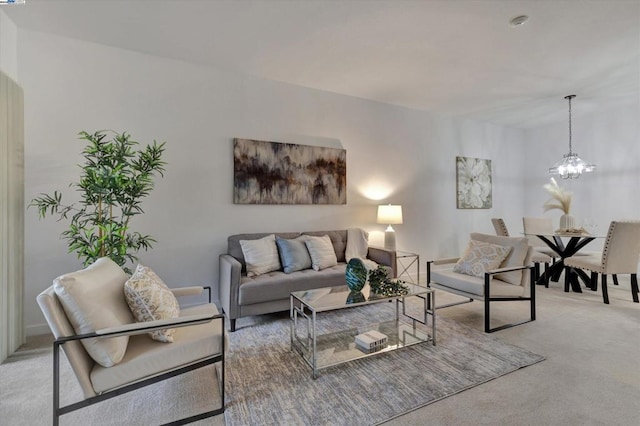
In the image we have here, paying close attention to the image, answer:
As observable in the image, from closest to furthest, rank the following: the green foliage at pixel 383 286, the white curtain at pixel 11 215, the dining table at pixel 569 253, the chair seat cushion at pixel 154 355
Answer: the chair seat cushion at pixel 154 355, the white curtain at pixel 11 215, the green foliage at pixel 383 286, the dining table at pixel 569 253

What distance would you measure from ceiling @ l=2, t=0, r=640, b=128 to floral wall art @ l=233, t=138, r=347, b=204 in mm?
921

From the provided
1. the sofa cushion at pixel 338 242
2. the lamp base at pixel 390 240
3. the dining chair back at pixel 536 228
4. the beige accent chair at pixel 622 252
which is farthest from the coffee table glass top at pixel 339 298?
the dining chair back at pixel 536 228

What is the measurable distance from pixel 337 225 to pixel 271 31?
8.43ft

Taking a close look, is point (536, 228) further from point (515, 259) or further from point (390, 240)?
point (390, 240)

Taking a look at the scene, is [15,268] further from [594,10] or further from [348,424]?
[594,10]

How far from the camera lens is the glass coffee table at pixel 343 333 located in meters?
2.16

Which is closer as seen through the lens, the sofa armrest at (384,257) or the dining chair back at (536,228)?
the sofa armrest at (384,257)

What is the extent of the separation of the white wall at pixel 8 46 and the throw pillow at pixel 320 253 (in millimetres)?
3251

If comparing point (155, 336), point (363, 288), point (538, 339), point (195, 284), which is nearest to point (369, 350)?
point (363, 288)

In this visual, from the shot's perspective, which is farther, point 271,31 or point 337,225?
point 337,225

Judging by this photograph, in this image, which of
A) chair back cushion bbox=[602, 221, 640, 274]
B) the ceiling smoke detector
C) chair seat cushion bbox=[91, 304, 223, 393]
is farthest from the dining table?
chair seat cushion bbox=[91, 304, 223, 393]

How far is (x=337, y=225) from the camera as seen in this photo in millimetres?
4344

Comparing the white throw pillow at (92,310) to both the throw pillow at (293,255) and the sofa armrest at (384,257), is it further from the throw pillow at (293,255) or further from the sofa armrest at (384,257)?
the sofa armrest at (384,257)

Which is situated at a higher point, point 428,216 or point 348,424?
point 428,216
